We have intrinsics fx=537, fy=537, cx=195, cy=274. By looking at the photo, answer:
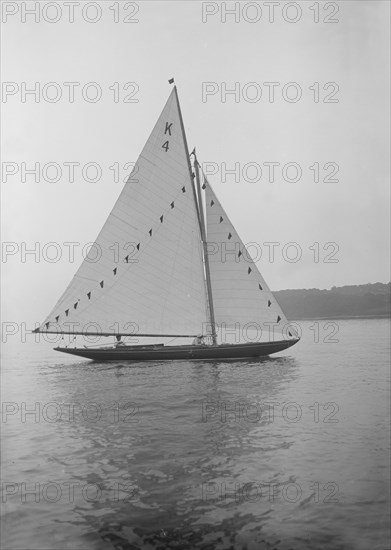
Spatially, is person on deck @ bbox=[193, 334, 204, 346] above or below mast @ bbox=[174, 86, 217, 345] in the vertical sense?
below

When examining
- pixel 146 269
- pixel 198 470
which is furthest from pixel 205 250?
pixel 198 470

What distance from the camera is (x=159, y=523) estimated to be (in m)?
11.2

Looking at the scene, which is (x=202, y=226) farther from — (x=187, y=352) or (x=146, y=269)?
(x=187, y=352)

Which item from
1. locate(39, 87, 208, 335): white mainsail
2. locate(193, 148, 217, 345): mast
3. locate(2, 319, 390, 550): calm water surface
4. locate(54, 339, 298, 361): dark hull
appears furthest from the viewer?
locate(54, 339, 298, 361): dark hull

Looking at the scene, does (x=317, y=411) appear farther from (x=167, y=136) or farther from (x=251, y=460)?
(x=167, y=136)

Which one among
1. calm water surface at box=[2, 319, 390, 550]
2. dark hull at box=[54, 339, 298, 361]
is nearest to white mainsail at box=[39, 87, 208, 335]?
dark hull at box=[54, 339, 298, 361]

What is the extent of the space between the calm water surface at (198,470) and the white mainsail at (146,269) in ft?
51.1

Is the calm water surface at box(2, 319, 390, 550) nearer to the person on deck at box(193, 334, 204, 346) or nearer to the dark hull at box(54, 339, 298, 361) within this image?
the dark hull at box(54, 339, 298, 361)

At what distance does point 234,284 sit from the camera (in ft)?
149

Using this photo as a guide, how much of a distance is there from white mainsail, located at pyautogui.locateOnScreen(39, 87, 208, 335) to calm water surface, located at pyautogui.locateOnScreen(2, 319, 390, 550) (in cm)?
1558

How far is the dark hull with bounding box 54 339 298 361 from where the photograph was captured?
1825 inches

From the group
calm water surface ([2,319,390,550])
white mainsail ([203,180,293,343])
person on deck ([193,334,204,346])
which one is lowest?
calm water surface ([2,319,390,550])

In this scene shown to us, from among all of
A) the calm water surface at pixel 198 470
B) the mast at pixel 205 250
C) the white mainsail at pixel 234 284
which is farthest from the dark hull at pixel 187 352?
the calm water surface at pixel 198 470

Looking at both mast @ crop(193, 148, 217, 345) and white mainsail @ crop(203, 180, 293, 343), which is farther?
mast @ crop(193, 148, 217, 345)
